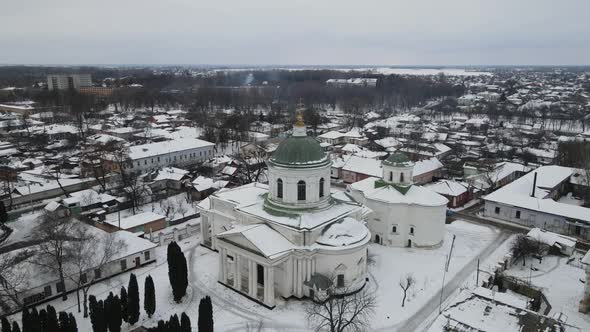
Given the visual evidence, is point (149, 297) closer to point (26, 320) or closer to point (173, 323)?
point (173, 323)

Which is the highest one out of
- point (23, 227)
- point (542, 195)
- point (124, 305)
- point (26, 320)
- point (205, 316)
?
point (26, 320)

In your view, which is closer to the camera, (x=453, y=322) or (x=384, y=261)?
(x=453, y=322)

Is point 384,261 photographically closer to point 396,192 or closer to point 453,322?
point 396,192

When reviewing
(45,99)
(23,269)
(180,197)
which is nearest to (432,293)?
(23,269)

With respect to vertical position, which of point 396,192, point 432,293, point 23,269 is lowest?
point 432,293

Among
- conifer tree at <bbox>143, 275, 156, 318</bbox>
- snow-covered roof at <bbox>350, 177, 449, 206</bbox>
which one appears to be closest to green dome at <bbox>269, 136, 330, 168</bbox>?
snow-covered roof at <bbox>350, 177, 449, 206</bbox>

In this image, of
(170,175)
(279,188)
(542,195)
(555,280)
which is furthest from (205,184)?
(542,195)
